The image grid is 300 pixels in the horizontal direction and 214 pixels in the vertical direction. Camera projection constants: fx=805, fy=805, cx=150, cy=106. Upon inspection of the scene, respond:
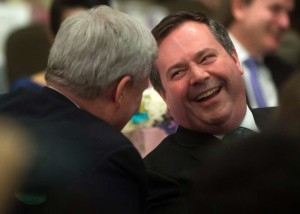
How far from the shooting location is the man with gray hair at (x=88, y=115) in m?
1.76

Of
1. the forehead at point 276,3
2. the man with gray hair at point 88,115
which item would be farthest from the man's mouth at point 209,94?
the forehead at point 276,3

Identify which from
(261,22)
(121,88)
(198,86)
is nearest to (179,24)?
(198,86)

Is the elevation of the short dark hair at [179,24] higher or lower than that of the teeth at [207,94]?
higher

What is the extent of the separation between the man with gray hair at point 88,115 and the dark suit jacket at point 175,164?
0.18 metres

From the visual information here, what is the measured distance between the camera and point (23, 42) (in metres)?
4.10

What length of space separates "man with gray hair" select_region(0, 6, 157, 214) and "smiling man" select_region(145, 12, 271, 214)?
30 centimetres

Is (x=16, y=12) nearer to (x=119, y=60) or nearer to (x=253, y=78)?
(x=253, y=78)

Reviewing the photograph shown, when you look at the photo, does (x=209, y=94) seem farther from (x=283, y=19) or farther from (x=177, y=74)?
(x=283, y=19)

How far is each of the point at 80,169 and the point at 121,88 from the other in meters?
0.28

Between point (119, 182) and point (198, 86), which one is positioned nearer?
point (119, 182)

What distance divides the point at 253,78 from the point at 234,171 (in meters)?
2.26

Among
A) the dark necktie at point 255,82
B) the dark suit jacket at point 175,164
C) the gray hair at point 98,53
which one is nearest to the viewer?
the gray hair at point 98,53

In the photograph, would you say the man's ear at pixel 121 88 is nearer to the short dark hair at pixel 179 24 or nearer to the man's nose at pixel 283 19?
the short dark hair at pixel 179 24

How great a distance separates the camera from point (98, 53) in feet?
6.27
